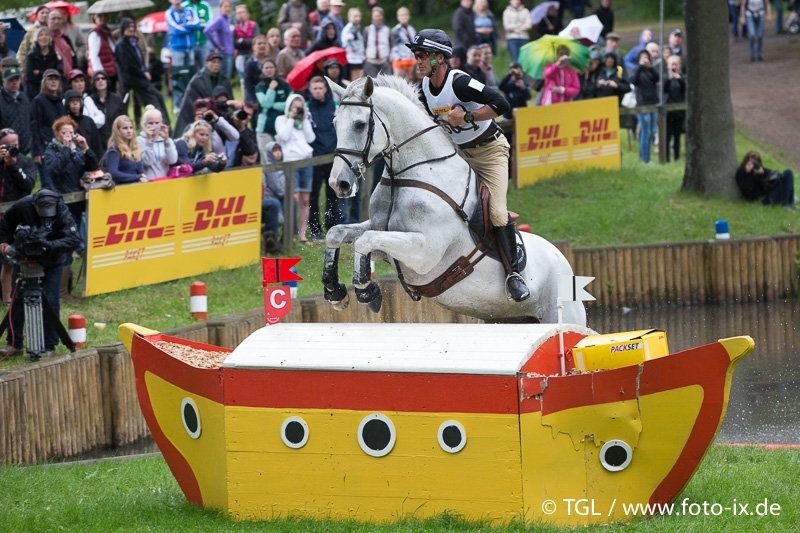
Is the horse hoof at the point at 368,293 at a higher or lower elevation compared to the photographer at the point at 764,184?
higher

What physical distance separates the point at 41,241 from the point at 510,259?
4.66 m

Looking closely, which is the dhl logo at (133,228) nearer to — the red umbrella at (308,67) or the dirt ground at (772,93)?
the red umbrella at (308,67)

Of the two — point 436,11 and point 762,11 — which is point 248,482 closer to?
point 762,11

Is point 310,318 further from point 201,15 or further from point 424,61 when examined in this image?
point 201,15

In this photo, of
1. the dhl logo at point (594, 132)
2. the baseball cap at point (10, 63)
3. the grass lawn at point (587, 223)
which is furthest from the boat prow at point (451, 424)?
the dhl logo at point (594, 132)

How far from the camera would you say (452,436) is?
7227 mm

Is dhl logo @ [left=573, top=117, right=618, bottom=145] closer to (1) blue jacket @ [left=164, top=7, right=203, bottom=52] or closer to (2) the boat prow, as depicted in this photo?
(1) blue jacket @ [left=164, top=7, right=203, bottom=52]

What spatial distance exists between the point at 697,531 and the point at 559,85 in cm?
1474

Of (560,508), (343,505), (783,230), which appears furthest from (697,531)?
(783,230)

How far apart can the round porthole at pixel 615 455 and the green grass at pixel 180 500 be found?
34 centimetres

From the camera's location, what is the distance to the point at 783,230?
739 inches

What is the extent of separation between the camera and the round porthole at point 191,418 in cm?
793

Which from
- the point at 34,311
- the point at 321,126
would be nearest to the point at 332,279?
the point at 34,311

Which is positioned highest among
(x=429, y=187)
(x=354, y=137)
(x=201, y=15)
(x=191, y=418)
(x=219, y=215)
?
(x=201, y=15)
